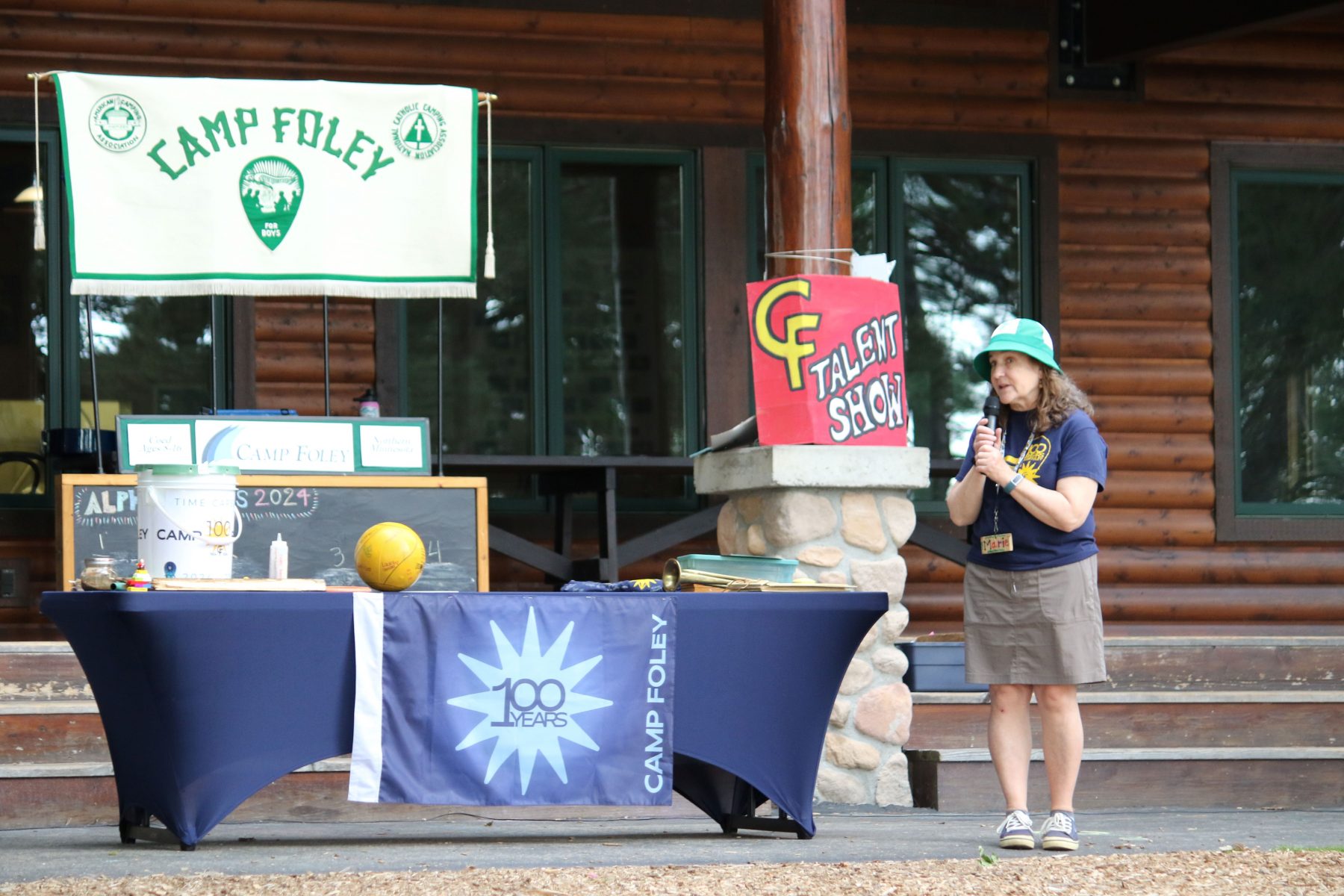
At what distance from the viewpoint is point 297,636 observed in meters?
4.24

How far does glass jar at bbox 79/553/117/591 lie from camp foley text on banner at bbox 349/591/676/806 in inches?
23.7

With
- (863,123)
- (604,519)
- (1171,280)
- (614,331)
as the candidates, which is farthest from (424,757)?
(1171,280)

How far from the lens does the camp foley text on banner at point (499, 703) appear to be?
169 inches

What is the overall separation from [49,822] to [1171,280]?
5.89 meters

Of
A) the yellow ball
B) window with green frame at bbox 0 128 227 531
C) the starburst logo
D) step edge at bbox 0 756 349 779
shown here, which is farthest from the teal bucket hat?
window with green frame at bbox 0 128 227 531

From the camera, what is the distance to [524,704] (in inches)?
171

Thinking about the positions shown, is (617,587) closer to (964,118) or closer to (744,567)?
(744,567)

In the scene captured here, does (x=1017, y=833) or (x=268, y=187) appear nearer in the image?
(x=1017, y=833)

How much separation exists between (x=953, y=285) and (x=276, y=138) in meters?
3.55

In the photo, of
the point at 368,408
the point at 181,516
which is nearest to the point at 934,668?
the point at 368,408

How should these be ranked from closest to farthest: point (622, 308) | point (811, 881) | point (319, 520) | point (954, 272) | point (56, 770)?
point (811, 881)
point (56, 770)
point (319, 520)
point (622, 308)
point (954, 272)

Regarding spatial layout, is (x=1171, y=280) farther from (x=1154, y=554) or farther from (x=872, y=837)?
(x=872, y=837)

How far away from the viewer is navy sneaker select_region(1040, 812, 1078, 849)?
177 inches

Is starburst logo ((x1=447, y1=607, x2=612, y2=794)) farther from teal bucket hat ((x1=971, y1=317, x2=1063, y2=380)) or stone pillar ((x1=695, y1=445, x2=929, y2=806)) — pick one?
stone pillar ((x1=695, y1=445, x2=929, y2=806))
